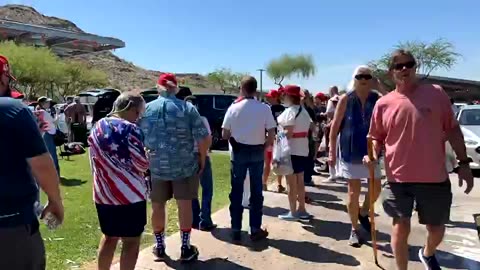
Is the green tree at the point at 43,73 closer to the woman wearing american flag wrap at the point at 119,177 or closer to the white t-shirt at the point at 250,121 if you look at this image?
the white t-shirt at the point at 250,121

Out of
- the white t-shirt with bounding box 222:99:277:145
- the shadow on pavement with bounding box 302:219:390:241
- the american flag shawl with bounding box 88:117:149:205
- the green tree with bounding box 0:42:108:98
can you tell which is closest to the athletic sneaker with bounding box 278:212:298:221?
the shadow on pavement with bounding box 302:219:390:241

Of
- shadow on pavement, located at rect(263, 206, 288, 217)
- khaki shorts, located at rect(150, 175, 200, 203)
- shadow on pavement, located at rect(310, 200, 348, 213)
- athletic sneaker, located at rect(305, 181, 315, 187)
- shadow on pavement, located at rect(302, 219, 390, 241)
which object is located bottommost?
athletic sneaker, located at rect(305, 181, 315, 187)

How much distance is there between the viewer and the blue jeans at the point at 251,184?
5656 millimetres

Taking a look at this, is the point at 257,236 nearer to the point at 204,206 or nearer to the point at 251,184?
the point at 251,184

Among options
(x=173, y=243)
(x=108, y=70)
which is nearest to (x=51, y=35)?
(x=108, y=70)

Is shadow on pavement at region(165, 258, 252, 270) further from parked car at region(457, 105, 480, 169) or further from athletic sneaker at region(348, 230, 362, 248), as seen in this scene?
parked car at region(457, 105, 480, 169)

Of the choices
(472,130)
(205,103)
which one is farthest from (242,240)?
(205,103)

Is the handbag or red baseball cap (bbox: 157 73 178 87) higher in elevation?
red baseball cap (bbox: 157 73 178 87)

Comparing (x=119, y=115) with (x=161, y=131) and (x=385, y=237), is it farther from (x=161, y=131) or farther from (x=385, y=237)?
(x=385, y=237)

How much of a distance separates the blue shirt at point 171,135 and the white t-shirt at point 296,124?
1898 millimetres

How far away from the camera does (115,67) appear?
64.5 meters

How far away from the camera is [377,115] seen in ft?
14.2

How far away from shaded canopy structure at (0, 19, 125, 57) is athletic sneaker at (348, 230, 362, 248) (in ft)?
163

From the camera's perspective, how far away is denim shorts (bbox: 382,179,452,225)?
404cm
